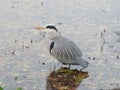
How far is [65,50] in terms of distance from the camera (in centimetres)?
780

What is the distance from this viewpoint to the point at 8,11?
1117 cm

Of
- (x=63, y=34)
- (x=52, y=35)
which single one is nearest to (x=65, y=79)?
(x=52, y=35)

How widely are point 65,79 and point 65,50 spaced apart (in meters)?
0.64

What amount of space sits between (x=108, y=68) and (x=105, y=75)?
0.33m

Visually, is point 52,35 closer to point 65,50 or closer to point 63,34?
point 65,50

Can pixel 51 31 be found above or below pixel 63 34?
above

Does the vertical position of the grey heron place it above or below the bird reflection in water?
above

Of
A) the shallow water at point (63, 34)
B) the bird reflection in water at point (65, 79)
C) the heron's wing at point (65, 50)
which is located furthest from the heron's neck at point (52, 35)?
the bird reflection in water at point (65, 79)

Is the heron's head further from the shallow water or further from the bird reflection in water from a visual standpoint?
the bird reflection in water

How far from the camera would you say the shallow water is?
24.6 ft

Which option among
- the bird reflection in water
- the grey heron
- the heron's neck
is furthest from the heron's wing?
the bird reflection in water

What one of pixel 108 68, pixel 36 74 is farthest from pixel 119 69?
pixel 36 74

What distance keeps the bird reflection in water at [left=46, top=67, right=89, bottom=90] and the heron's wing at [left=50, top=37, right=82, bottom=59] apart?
0.33m

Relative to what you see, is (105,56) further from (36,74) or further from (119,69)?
(36,74)
